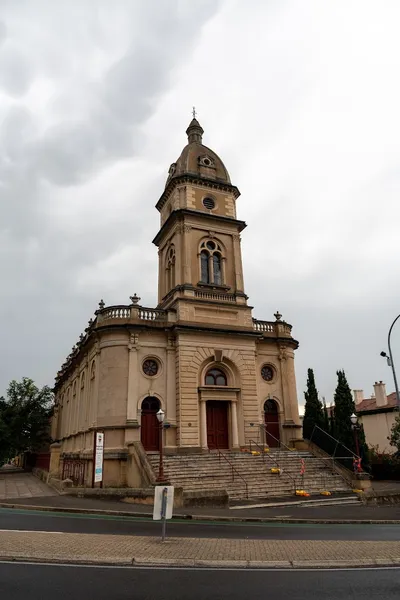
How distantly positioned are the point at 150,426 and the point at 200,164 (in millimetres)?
20318

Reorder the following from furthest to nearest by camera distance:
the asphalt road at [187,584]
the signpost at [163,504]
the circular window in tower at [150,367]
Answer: the circular window in tower at [150,367] → the signpost at [163,504] → the asphalt road at [187,584]

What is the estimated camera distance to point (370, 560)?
29.1 ft

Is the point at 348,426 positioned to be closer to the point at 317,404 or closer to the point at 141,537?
the point at 317,404

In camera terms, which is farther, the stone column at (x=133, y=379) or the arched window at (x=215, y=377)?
the arched window at (x=215, y=377)

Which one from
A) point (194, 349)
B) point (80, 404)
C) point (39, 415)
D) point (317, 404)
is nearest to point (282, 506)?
point (194, 349)

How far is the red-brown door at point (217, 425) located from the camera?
89.8 feet

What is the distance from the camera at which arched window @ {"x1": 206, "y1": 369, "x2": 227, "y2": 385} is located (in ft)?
93.1

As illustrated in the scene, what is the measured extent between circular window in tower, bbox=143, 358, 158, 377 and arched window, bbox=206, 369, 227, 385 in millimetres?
3458

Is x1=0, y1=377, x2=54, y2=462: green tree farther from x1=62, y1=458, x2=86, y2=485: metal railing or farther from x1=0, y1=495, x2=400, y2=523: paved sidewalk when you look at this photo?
x1=0, y1=495, x2=400, y2=523: paved sidewalk

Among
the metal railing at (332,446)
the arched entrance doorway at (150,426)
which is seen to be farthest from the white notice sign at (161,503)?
the metal railing at (332,446)

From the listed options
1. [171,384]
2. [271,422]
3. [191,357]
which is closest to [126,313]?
[191,357]

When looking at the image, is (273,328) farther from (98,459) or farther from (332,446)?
(98,459)

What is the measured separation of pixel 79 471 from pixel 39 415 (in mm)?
24554

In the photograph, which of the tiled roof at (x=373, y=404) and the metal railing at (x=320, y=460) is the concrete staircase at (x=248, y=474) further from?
the tiled roof at (x=373, y=404)
